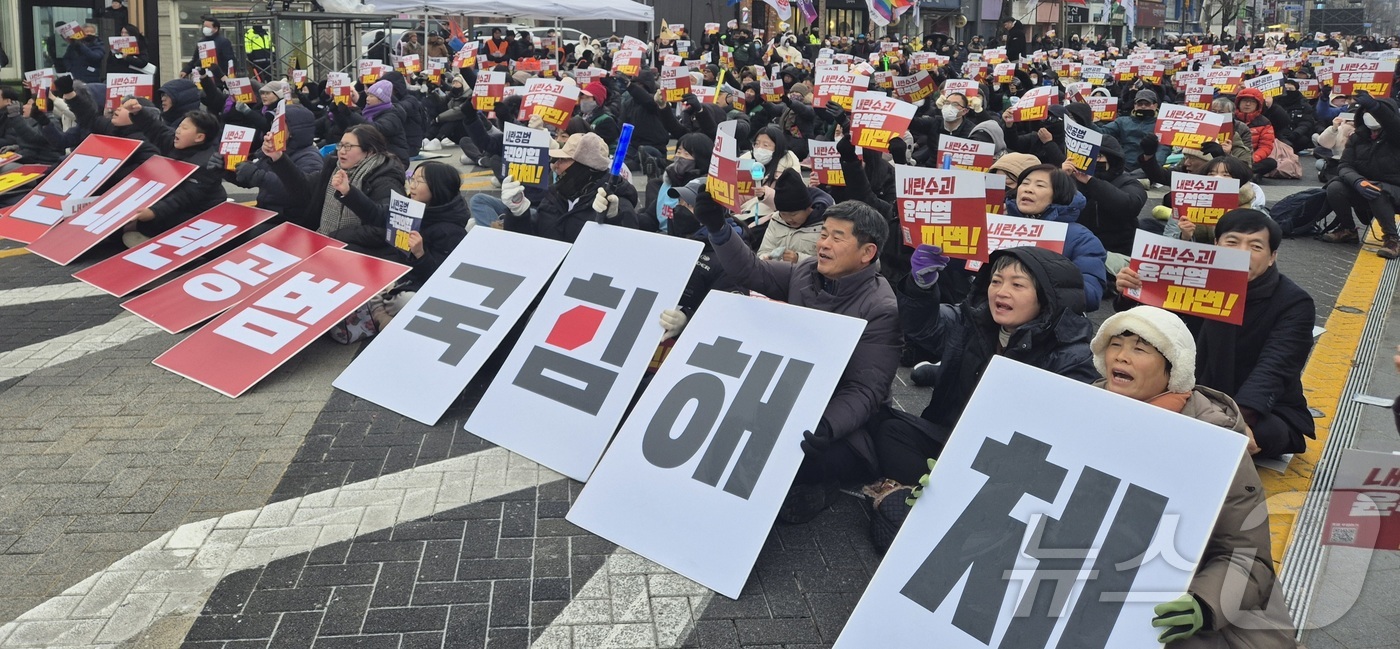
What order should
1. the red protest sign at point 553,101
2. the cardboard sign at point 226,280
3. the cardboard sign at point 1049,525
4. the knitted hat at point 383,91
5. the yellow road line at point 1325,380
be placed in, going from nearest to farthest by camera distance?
1. the cardboard sign at point 1049,525
2. the yellow road line at point 1325,380
3. the cardboard sign at point 226,280
4. the red protest sign at point 553,101
5. the knitted hat at point 383,91

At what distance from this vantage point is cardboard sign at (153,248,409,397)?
625 cm

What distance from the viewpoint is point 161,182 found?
897 cm

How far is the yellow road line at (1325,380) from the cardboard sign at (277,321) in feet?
15.5

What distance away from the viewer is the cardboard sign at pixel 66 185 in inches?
369

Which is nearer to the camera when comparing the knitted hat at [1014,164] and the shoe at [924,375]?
the shoe at [924,375]

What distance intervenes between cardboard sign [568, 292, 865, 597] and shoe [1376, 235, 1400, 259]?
8722 mm

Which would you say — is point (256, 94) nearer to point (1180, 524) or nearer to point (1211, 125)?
point (1211, 125)

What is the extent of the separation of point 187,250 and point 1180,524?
7245 millimetres

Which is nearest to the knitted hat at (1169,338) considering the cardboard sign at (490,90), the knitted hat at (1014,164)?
the knitted hat at (1014,164)

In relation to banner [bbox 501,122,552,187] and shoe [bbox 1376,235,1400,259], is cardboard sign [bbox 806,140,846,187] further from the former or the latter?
shoe [bbox 1376,235,1400,259]

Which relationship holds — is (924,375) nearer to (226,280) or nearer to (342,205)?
(342,205)

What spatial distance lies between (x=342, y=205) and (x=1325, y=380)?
21.0 ft

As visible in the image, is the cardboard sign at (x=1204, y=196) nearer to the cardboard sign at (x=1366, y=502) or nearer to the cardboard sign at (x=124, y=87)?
Answer: the cardboard sign at (x=1366, y=502)

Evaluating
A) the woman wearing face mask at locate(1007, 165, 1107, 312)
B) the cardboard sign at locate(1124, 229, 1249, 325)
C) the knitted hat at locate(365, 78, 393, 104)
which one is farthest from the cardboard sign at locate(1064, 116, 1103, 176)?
the knitted hat at locate(365, 78, 393, 104)
